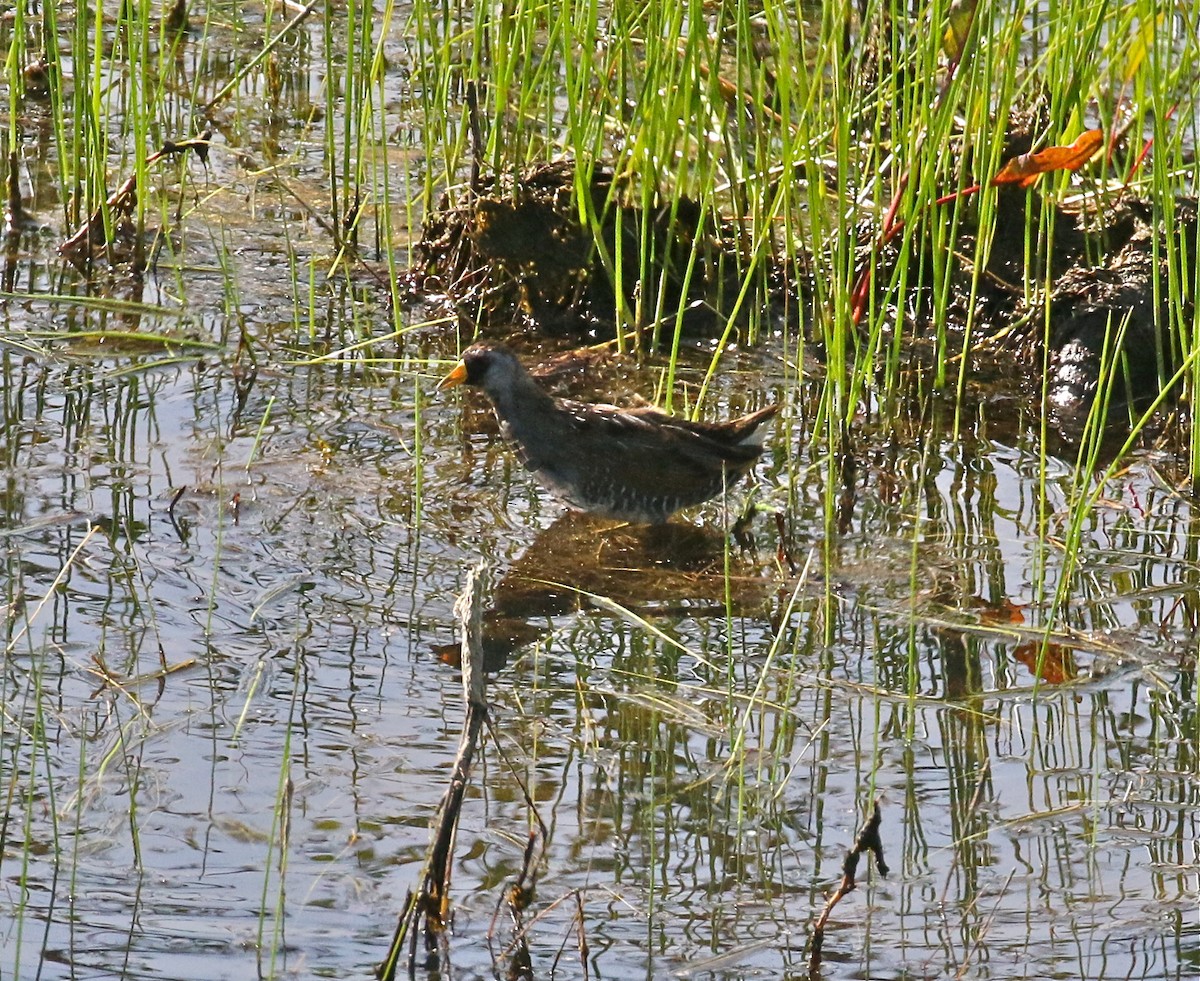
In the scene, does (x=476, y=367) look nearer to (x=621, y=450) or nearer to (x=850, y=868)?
(x=621, y=450)

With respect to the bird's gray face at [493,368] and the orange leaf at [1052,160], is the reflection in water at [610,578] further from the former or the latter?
the orange leaf at [1052,160]

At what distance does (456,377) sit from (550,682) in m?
1.55

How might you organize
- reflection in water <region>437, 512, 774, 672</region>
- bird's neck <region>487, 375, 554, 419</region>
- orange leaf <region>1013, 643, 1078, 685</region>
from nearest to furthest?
orange leaf <region>1013, 643, 1078, 685</region>
reflection in water <region>437, 512, 774, 672</region>
bird's neck <region>487, 375, 554, 419</region>

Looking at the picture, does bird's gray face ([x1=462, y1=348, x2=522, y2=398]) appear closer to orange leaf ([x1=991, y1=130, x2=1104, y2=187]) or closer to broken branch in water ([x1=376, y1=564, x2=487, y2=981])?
orange leaf ([x1=991, y1=130, x2=1104, y2=187])

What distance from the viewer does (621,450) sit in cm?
507

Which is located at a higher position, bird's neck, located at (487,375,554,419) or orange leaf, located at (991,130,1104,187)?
orange leaf, located at (991,130,1104,187)

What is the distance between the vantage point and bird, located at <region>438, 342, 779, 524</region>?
16.5 ft

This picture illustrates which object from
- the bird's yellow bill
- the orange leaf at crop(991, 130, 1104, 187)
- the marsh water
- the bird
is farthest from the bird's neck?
the orange leaf at crop(991, 130, 1104, 187)

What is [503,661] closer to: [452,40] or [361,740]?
[361,740]

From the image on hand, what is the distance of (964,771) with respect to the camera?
3734 mm

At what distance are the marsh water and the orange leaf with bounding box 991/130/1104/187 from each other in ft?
2.86

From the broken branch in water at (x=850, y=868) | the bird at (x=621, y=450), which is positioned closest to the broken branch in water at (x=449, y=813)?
the broken branch in water at (x=850, y=868)

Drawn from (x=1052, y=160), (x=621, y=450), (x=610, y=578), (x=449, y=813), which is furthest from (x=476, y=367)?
(x=449, y=813)

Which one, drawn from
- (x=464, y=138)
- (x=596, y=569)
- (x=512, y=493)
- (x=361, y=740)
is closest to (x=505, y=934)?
(x=361, y=740)
